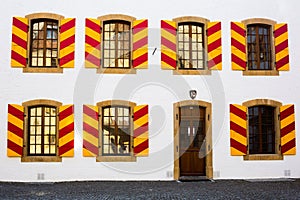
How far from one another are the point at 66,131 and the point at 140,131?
207cm

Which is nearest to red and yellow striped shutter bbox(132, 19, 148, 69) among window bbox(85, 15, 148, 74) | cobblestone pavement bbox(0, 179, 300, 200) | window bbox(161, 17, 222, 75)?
window bbox(85, 15, 148, 74)

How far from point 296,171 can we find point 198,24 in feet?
17.0

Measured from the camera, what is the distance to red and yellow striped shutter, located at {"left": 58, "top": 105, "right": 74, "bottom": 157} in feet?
37.4

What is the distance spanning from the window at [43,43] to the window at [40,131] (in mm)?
1089

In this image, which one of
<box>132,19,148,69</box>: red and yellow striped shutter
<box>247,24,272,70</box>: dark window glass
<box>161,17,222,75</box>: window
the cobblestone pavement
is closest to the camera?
the cobblestone pavement

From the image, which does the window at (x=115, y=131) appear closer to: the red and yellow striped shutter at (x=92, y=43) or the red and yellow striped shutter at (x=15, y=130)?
the red and yellow striped shutter at (x=92, y=43)

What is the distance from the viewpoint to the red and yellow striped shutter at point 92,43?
1163cm

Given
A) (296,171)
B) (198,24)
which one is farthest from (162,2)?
(296,171)

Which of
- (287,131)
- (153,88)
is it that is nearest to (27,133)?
(153,88)

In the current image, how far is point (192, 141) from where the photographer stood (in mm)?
11977

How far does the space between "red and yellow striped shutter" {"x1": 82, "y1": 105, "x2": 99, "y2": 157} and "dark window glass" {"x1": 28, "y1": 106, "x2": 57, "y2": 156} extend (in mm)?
855

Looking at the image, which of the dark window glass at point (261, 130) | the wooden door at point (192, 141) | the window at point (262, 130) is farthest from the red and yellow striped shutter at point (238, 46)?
the wooden door at point (192, 141)

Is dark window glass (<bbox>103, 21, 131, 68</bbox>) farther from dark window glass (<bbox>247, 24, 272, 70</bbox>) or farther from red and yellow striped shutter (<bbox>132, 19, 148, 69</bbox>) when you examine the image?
Answer: dark window glass (<bbox>247, 24, 272, 70</bbox>)

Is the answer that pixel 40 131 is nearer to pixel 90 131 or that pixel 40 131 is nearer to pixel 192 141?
pixel 90 131
